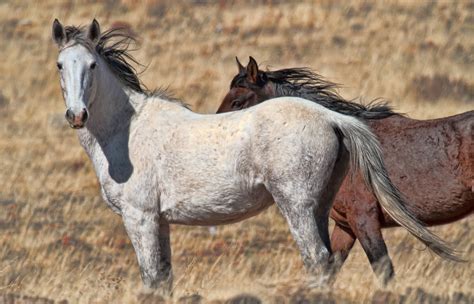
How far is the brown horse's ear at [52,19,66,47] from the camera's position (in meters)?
7.82

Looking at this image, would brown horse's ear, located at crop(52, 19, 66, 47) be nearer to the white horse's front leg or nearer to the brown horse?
the white horse's front leg

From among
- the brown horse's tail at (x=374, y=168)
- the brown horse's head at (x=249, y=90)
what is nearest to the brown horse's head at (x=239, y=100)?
the brown horse's head at (x=249, y=90)

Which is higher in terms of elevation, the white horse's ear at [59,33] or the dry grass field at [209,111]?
the white horse's ear at [59,33]

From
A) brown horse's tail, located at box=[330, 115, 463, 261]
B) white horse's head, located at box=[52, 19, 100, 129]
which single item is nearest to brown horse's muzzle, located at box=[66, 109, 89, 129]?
white horse's head, located at box=[52, 19, 100, 129]

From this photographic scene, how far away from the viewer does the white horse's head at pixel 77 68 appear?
7.49m

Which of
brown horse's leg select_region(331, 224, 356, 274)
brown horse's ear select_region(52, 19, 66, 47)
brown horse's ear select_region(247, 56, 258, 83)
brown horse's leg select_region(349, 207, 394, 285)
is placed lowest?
brown horse's leg select_region(331, 224, 356, 274)

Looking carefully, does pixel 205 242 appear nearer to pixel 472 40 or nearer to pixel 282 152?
pixel 282 152

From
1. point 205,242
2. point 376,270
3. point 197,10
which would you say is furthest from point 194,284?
point 197,10

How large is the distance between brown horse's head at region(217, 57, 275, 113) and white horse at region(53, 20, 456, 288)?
5.00ft

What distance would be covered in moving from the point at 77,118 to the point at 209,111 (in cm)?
1139

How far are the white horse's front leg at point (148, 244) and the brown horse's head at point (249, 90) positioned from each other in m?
2.14

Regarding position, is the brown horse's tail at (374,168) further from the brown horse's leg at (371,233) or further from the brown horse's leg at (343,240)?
the brown horse's leg at (343,240)

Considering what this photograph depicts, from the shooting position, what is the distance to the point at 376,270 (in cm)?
838

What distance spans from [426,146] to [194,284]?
2237 mm
